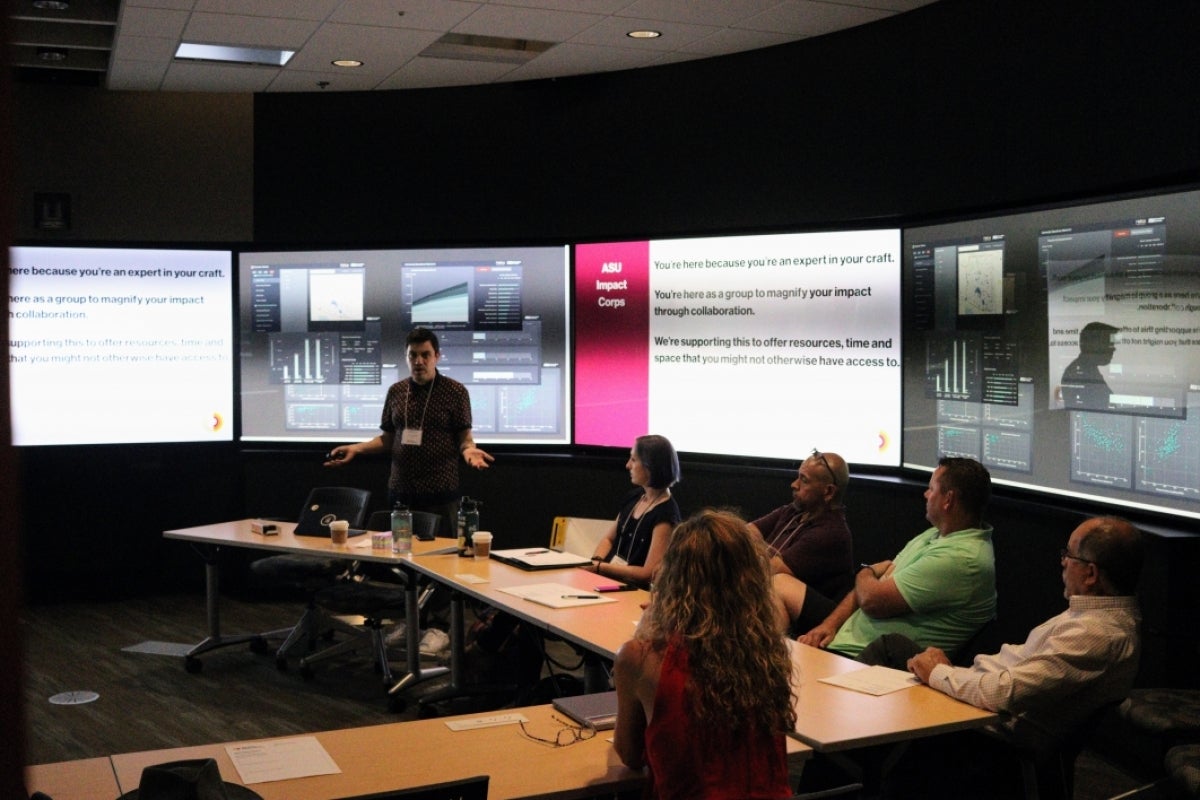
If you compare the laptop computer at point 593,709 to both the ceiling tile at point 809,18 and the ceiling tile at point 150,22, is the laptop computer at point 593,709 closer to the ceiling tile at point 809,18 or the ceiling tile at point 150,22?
the ceiling tile at point 809,18

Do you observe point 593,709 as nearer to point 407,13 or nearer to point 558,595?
point 558,595

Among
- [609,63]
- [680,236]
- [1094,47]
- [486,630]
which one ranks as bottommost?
[486,630]

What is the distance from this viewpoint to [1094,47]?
4.59m

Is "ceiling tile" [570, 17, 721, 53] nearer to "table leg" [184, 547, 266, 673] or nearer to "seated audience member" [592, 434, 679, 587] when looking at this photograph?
"seated audience member" [592, 434, 679, 587]

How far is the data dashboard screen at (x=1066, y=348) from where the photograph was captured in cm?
421

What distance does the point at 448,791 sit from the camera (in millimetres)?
1995

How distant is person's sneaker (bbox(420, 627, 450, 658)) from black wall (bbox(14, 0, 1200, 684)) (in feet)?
4.43

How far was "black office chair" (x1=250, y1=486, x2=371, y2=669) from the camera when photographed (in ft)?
19.3

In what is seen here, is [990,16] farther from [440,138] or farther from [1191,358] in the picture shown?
[440,138]

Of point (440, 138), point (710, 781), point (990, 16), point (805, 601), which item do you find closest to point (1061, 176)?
point (990, 16)

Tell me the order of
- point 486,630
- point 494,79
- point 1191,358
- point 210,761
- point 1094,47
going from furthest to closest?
point 494,79
point 486,630
point 1094,47
point 1191,358
point 210,761

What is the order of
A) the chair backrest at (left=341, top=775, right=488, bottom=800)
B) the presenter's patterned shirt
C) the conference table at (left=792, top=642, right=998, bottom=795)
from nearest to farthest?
the chair backrest at (left=341, top=775, right=488, bottom=800), the conference table at (left=792, top=642, right=998, bottom=795), the presenter's patterned shirt

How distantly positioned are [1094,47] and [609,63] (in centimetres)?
294

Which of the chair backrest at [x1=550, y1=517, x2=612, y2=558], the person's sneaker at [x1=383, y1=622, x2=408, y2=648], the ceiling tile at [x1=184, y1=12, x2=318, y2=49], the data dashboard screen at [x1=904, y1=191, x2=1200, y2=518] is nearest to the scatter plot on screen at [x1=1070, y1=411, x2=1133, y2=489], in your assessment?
the data dashboard screen at [x1=904, y1=191, x2=1200, y2=518]
